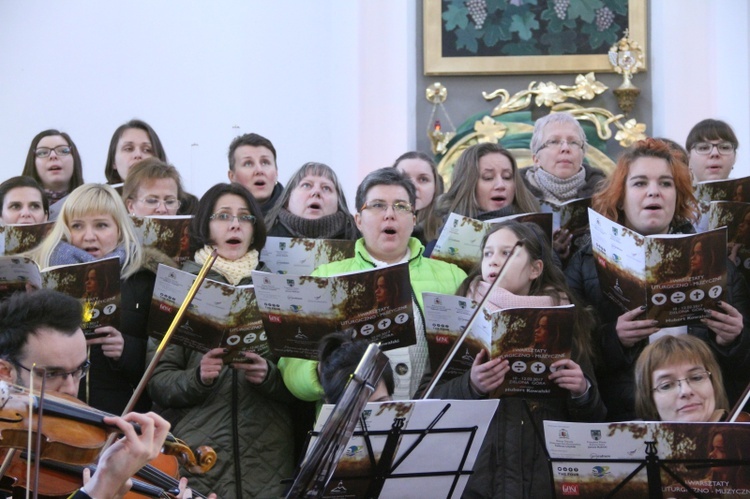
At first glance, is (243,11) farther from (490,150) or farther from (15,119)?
(490,150)

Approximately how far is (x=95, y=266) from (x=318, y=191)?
1401 millimetres

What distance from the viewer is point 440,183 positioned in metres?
5.88

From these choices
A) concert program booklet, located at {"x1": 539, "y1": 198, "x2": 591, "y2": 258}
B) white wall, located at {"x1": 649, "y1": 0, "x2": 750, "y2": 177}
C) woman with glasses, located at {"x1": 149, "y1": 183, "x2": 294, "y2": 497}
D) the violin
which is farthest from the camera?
white wall, located at {"x1": 649, "y1": 0, "x2": 750, "y2": 177}

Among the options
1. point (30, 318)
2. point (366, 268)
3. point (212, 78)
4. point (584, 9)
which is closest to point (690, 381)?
point (366, 268)

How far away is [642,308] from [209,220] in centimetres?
164

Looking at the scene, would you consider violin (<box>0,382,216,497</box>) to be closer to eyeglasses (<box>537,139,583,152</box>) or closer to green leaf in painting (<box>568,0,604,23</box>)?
eyeglasses (<box>537,139,583,152</box>)

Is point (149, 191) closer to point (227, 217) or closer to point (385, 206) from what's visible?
point (227, 217)

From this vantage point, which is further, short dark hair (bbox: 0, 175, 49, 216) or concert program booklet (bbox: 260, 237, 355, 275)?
short dark hair (bbox: 0, 175, 49, 216)

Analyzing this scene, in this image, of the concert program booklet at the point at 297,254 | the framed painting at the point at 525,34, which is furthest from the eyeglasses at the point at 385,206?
the framed painting at the point at 525,34

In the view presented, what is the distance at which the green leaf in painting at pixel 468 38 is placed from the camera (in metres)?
8.41

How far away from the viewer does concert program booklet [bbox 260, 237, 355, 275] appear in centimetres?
486

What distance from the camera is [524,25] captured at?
27.6 ft

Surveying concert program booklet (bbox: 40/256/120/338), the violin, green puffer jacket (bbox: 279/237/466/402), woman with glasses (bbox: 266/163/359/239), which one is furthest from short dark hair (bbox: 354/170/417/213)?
the violin

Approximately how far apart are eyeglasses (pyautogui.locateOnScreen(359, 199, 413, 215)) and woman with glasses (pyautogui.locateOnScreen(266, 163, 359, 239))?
600mm
